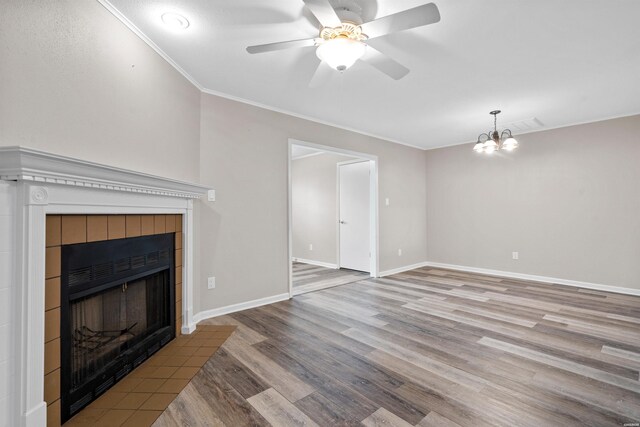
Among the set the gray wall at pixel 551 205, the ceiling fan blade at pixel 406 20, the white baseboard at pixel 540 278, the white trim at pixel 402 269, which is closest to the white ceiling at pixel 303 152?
the gray wall at pixel 551 205

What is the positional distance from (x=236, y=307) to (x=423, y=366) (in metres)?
2.03

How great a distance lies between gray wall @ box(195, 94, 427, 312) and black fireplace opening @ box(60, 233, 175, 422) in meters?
0.59

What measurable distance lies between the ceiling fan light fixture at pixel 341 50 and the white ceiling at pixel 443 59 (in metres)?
0.31

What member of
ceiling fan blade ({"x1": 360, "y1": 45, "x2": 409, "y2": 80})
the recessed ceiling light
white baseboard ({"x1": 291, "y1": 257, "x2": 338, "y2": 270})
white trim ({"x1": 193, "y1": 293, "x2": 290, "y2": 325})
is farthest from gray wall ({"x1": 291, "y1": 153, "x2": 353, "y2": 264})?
the recessed ceiling light

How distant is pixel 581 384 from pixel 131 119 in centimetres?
348

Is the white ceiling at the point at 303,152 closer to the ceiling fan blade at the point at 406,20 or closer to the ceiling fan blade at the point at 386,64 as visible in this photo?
the ceiling fan blade at the point at 386,64

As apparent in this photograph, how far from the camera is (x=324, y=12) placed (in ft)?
5.07

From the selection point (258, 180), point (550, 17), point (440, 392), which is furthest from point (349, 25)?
point (440, 392)

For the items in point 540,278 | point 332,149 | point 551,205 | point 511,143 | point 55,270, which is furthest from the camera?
point 540,278

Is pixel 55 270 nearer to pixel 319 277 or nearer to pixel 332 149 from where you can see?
pixel 332 149

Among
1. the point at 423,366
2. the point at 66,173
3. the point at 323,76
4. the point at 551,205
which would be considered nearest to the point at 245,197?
the point at 323,76

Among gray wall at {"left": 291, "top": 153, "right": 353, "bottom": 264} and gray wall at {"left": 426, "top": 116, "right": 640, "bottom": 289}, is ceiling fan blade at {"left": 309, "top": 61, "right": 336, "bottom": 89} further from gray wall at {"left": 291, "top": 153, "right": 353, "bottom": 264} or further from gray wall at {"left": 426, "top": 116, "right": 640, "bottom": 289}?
gray wall at {"left": 426, "top": 116, "right": 640, "bottom": 289}

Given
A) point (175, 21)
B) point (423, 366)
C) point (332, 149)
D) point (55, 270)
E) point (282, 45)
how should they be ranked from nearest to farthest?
point (55, 270)
point (282, 45)
point (175, 21)
point (423, 366)
point (332, 149)

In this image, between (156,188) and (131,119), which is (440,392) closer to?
(156,188)
